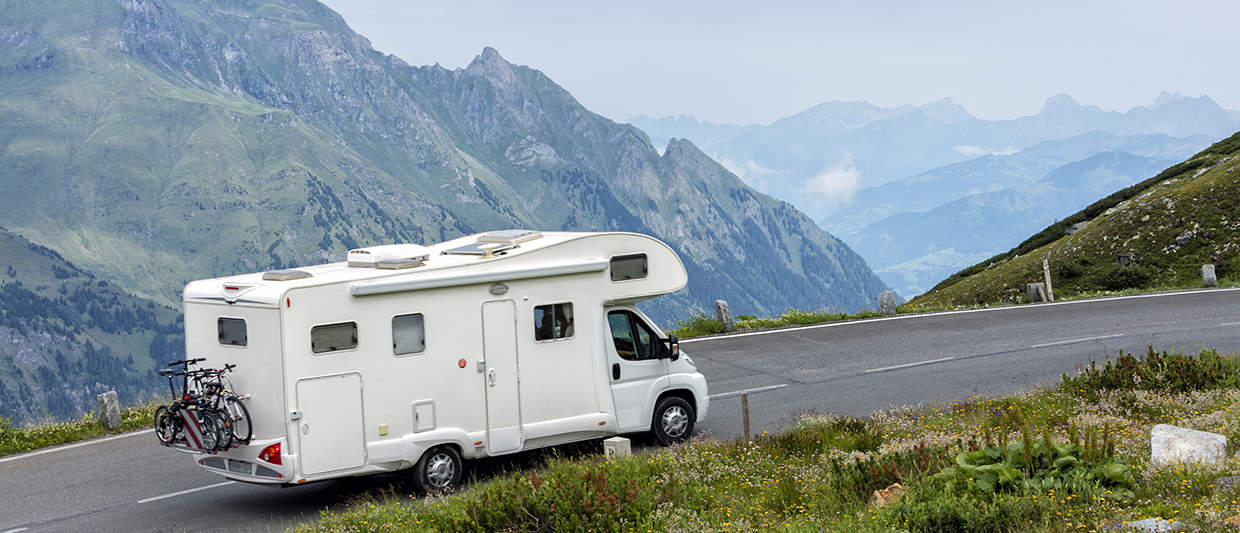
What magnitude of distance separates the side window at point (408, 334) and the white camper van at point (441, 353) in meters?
0.02

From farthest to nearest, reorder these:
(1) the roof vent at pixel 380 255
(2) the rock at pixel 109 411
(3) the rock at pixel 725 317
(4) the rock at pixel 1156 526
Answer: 1. (3) the rock at pixel 725 317
2. (2) the rock at pixel 109 411
3. (1) the roof vent at pixel 380 255
4. (4) the rock at pixel 1156 526

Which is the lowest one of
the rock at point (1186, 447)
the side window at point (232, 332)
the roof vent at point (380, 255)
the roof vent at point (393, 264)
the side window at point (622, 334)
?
the rock at point (1186, 447)

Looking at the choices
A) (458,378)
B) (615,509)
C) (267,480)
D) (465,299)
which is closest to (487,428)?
(458,378)

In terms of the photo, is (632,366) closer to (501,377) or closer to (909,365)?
(501,377)

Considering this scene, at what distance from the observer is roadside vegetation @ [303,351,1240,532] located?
805 cm

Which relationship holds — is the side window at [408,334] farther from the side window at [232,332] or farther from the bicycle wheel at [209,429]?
the bicycle wheel at [209,429]

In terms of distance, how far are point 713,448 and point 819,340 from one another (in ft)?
35.4

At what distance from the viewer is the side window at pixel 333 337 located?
11195 mm

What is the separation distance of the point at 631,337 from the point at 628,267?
3.30 ft

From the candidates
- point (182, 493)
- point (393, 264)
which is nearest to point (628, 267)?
point (393, 264)

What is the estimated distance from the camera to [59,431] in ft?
53.3

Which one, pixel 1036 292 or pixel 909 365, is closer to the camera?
pixel 909 365

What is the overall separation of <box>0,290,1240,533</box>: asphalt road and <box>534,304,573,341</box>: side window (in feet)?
6.30

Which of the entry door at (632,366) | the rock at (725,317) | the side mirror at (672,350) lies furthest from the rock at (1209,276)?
the entry door at (632,366)
